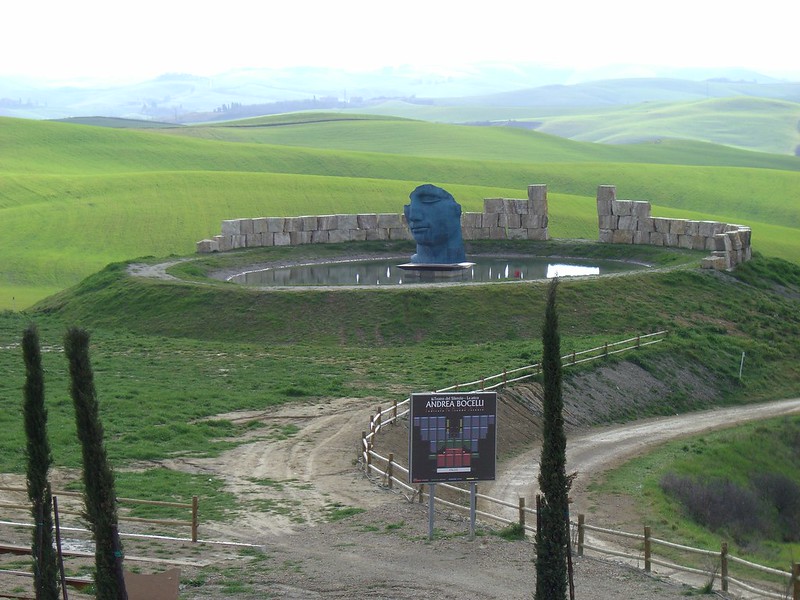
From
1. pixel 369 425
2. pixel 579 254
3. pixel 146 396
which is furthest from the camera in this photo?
pixel 579 254

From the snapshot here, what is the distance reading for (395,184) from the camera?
107500 millimetres

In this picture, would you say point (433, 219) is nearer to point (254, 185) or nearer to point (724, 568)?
point (724, 568)

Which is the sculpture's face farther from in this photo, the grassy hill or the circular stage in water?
the grassy hill

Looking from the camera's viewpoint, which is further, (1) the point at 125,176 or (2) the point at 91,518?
(1) the point at 125,176

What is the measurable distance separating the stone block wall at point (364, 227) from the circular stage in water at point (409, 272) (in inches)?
165

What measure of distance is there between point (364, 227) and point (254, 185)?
126ft

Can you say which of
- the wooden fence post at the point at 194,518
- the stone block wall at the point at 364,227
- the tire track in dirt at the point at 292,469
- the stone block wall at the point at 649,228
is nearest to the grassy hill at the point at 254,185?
the stone block wall at the point at 364,227

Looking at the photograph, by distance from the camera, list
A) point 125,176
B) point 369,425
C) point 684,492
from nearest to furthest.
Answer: point 684,492 < point 369,425 < point 125,176

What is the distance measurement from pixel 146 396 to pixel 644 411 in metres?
14.8

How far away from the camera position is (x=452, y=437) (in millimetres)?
26094

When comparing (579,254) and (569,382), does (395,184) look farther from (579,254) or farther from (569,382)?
(569,382)

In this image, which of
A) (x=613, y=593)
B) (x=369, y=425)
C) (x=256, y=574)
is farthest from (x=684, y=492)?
(x=256, y=574)

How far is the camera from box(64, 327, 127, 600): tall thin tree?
1862cm

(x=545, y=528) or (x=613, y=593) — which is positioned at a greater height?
(x=545, y=528)
